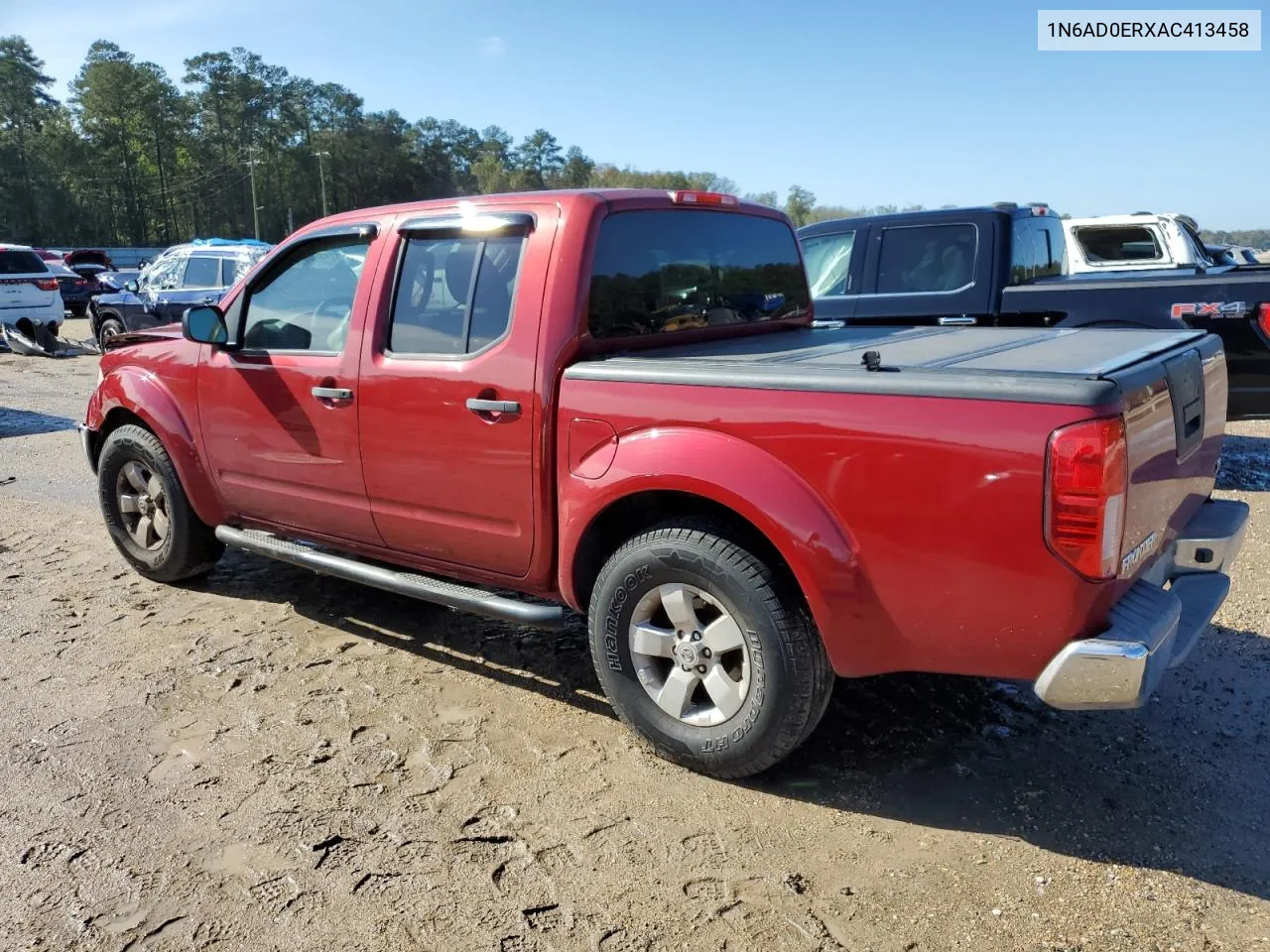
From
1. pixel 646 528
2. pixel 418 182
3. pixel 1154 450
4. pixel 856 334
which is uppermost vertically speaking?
pixel 418 182

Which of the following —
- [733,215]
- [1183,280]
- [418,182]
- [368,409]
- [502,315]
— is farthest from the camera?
[418,182]

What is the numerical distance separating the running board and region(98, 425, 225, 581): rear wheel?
1.26 feet

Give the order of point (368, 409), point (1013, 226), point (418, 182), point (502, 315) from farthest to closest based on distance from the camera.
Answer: point (418, 182), point (1013, 226), point (368, 409), point (502, 315)

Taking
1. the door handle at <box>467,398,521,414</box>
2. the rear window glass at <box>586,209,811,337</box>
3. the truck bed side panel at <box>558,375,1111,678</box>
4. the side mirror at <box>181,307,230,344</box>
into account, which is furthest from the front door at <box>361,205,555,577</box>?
the side mirror at <box>181,307,230,344</box>

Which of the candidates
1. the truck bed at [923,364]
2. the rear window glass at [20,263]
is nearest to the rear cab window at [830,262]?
the truck bed at [923,364]

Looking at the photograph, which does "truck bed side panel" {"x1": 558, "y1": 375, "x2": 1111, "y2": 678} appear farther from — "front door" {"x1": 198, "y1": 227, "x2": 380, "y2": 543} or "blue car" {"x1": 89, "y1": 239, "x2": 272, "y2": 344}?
"blue car" {"x1": 89, "y1": 239, "x2": 272, "y2": 344}

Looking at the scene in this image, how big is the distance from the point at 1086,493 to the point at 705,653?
1.31 meters

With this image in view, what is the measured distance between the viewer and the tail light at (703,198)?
3963 mm

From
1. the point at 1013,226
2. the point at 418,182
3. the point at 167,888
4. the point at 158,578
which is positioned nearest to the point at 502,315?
the point at 167,888

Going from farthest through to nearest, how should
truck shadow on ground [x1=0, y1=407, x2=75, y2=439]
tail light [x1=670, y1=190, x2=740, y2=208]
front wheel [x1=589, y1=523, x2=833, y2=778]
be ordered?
truck shadow on ground [x1=0, y1=407, x2=75, y2=439] < tail light [x1=670, y1=190, x2=740, y2=208] < front wheel [x1=589, y1=523, x2=833, y2=778]

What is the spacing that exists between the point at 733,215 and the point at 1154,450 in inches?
85.0

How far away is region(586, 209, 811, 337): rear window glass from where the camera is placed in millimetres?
3627

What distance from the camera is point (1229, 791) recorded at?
3.13 meters

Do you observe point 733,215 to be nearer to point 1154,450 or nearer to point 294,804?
point 1154,450
